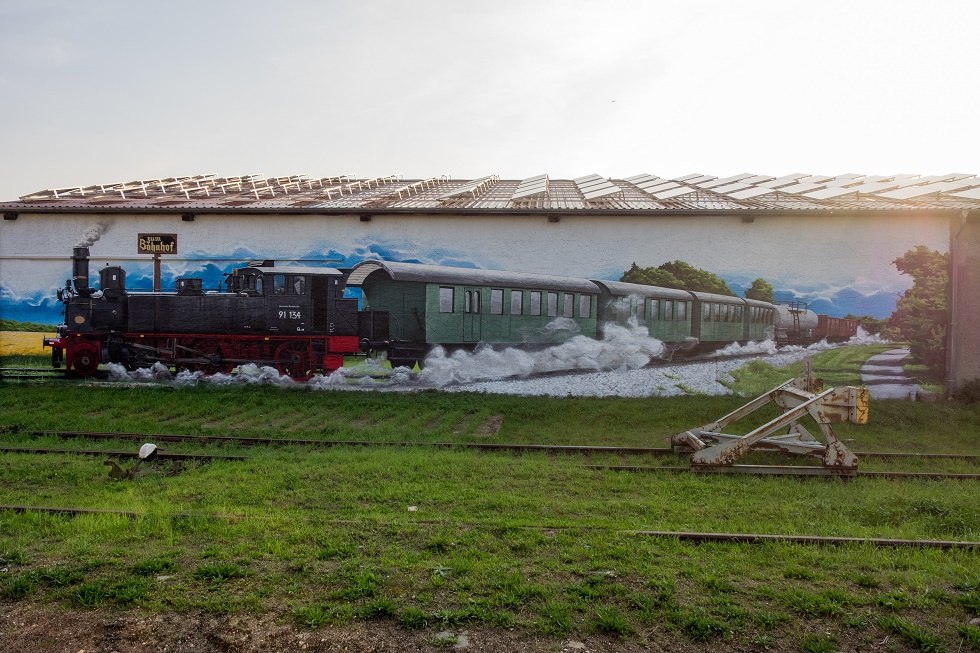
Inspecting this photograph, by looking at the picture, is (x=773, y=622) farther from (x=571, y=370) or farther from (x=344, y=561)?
(x=571, y=370)

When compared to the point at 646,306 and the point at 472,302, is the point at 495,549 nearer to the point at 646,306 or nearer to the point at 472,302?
the point at 472,302

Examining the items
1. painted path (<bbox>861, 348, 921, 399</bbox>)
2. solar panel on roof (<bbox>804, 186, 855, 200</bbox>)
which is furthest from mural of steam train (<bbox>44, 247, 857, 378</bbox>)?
solar panel on roof (<bbox>804, 186, 855, 200</bbox>)

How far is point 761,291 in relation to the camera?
14117 millimetres

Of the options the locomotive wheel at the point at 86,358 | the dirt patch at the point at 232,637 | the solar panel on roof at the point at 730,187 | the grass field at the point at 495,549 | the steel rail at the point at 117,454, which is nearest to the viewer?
the dirt patch at the point at 232,637

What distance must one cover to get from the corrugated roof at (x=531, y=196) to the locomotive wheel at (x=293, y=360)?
3124mm

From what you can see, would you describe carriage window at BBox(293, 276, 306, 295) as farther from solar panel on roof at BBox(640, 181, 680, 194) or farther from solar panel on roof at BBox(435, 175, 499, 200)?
solar panel on roof at BBox(640, 181, 680, 194)

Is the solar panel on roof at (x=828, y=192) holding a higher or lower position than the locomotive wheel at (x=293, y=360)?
higher

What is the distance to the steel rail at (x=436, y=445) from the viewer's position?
31.3 ft

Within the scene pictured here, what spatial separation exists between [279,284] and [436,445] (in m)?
6.42

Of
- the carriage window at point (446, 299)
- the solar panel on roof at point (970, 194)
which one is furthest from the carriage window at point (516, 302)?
the solar panel on roof at point (970, 194)

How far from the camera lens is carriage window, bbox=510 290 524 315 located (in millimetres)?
14117

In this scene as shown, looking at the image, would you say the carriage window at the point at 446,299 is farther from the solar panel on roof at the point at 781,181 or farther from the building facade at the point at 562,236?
the solar panel on roof at the point at 781,181

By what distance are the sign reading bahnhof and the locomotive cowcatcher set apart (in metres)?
0.81

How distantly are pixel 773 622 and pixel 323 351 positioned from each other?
11369mm
